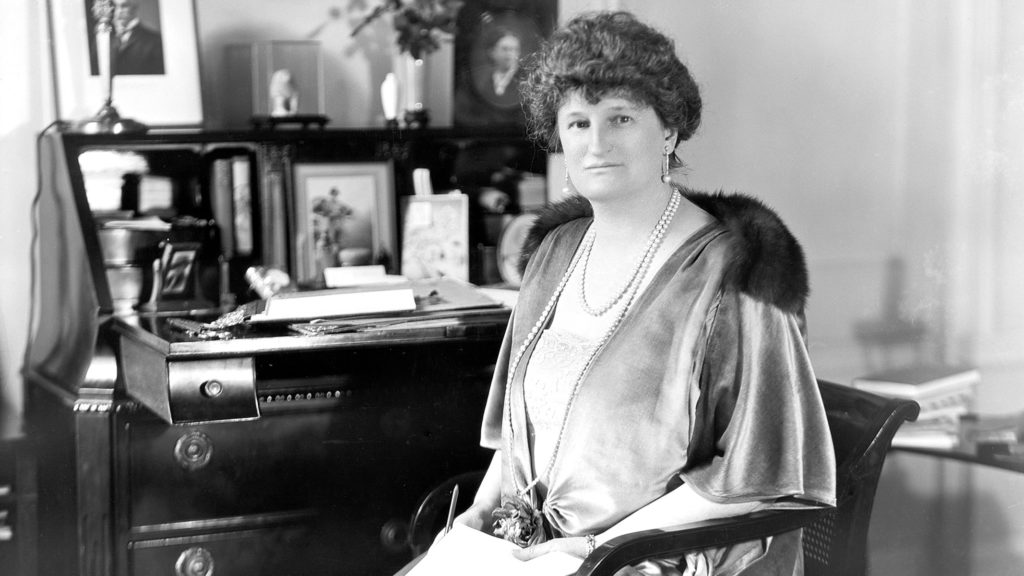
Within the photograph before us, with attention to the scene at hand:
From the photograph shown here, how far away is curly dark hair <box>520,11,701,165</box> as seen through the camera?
1798mm

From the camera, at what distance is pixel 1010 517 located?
6.06ft

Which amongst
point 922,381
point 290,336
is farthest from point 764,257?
point 290,336

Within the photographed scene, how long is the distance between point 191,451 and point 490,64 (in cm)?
150

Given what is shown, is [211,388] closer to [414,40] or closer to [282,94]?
[282,94]

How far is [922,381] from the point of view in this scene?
6.60ft

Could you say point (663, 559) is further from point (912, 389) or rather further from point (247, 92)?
point (247, 92)

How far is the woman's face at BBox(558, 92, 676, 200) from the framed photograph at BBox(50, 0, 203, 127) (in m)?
1.51

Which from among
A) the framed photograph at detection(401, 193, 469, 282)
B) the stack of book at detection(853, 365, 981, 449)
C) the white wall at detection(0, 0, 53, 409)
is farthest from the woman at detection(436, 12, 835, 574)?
the white wall at detection(0, 0, 53, 409)

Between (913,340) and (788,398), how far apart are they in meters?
0.47

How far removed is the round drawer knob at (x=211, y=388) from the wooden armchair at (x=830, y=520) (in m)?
0.48

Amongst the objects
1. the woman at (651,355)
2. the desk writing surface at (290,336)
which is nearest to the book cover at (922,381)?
the woman at (651,355)

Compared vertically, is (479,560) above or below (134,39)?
below

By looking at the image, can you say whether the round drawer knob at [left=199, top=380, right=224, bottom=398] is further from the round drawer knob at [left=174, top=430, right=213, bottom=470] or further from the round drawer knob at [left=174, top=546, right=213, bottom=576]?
the round drawer knob at [left=174, top=546, right=213, bottom=576]

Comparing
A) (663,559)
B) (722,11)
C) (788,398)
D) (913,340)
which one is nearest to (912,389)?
(913,340)
